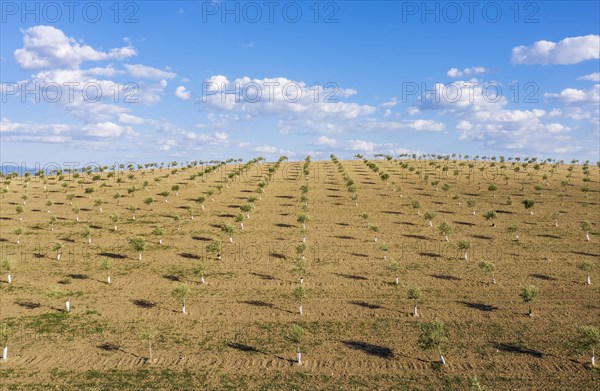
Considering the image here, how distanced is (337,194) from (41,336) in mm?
77298

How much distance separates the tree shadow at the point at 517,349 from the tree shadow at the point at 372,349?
10.6m

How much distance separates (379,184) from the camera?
118 meters

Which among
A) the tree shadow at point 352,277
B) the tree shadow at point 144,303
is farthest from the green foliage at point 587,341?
the tree shadow at point 144,303

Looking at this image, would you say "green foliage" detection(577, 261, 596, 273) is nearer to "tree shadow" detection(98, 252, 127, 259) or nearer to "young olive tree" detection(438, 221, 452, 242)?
"young olive tree" detection(438, 221, 452, 242)

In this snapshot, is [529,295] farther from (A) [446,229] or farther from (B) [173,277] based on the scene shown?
(B) [173,277]

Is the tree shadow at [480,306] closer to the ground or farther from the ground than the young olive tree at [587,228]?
closer to the ground

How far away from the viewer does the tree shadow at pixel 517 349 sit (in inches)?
1362

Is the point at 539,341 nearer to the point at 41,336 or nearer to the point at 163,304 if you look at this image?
the point at 163,304

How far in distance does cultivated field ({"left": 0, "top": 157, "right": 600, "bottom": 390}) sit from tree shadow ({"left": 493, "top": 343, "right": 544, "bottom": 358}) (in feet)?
0.52

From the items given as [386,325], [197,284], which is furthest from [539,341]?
[197,284]

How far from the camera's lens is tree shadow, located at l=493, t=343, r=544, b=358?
3459 cm

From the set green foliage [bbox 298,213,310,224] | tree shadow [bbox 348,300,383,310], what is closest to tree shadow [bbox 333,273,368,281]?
tree shadow [bbox 348,300,383,310]

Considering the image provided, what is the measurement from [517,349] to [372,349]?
543 inches

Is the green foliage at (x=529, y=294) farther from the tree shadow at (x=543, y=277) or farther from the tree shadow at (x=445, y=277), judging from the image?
the tree shadow at (x=543, y=277)
